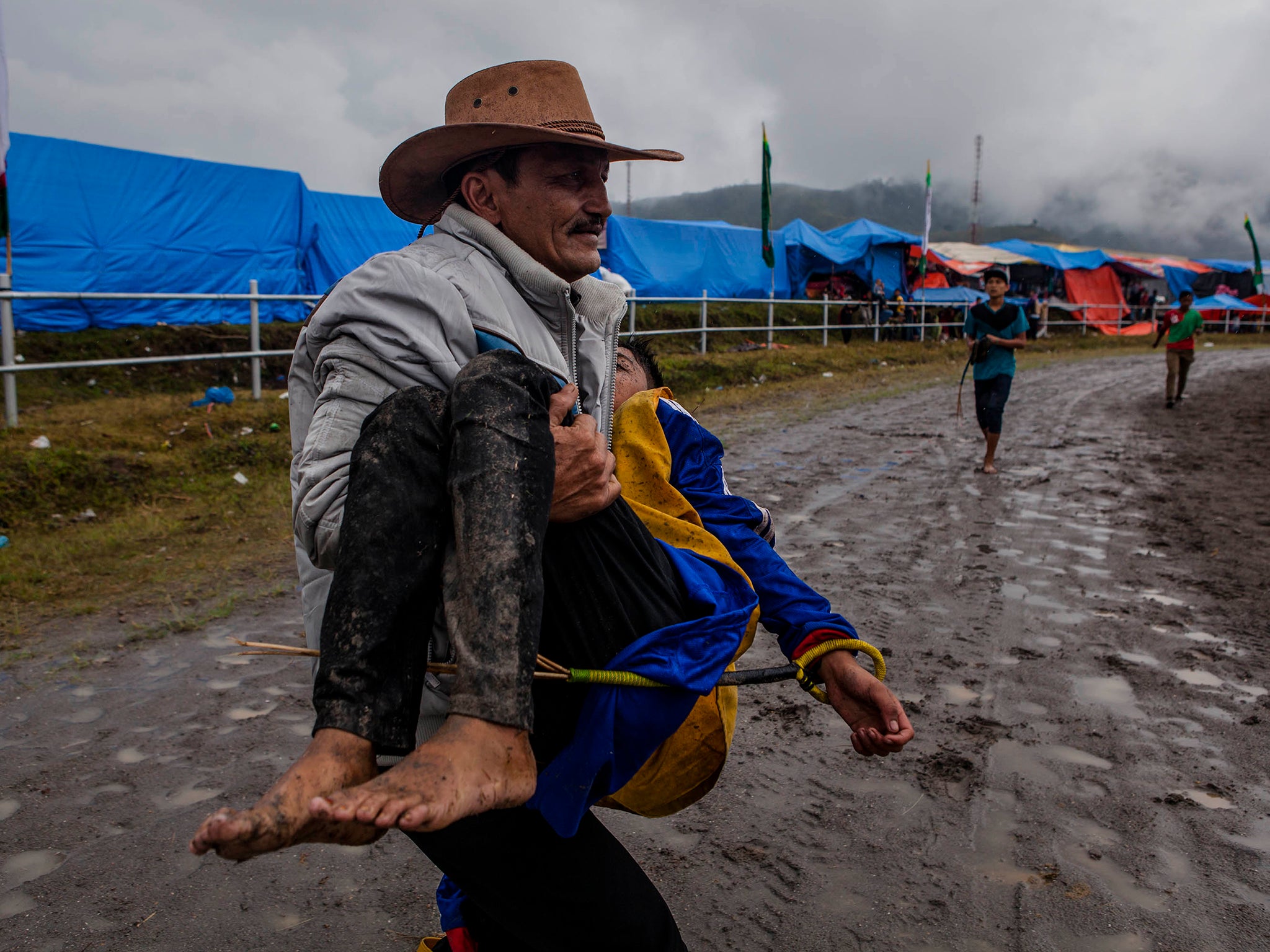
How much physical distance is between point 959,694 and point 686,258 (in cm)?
1638

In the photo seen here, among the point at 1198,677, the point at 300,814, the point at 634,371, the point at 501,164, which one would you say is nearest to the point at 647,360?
Result: the point at 634,371

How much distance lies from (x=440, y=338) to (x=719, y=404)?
10.2m

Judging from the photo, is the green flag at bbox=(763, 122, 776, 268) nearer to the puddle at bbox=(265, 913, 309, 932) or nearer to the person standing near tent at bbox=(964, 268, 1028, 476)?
the person standing near tent at bbox=(964, 268, 1028, 476)

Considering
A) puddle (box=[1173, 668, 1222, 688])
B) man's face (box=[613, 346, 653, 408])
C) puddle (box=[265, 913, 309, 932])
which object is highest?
man's face (box=[613, 346, 653, 408])

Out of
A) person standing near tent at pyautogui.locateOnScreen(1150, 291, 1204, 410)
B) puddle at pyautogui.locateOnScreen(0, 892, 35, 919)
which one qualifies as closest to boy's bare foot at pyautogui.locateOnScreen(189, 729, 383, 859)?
puddle at pyautogui.locateOnScreen(0, 892, 35, 919)

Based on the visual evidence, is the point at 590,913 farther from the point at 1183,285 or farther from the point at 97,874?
the point at 1183,285

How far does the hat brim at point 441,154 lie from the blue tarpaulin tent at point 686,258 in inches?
589

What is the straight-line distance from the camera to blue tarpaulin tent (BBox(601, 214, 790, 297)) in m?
17.7

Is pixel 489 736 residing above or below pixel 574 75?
below

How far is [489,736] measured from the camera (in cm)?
117

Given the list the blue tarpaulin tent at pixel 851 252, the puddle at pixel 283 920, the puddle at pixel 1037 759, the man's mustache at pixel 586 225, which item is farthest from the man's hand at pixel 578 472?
the blue tarpaulin tent at pixel 851 252

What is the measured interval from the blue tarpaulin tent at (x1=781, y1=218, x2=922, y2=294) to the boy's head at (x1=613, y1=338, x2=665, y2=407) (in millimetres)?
20984

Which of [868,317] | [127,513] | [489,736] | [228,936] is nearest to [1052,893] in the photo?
[489,736]

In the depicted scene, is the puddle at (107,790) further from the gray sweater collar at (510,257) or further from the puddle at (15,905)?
the gray sweater collar at (510,257)
